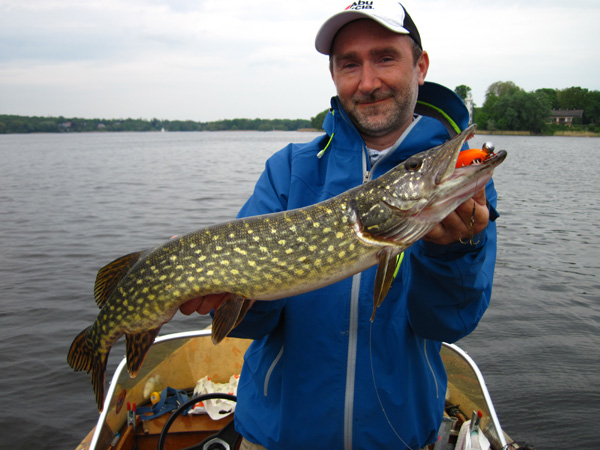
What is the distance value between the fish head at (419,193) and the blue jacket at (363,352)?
12 centimetres

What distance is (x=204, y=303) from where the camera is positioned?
2264mm

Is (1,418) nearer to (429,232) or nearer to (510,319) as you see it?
(429,232)

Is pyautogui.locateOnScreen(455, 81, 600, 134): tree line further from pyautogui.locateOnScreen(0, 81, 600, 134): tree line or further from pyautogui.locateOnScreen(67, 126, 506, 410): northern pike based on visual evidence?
pyautogui.locateOnScreen(67, 126, 506, 410): northern pike

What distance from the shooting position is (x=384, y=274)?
6.08 feet

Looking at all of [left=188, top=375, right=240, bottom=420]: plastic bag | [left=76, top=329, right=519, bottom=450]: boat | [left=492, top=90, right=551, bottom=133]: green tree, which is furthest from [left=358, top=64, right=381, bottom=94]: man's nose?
[left=492, top=90, right=551, bottom=133]: green tree

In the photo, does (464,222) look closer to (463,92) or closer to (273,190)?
(273,190)

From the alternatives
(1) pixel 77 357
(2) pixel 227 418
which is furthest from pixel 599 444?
(1) pixel 77 357

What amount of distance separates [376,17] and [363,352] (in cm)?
157

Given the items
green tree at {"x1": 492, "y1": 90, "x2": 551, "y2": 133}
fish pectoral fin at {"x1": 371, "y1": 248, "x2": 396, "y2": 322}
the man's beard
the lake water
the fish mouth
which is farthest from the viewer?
green tree at {"x1": 492, "y1": 90, "x2": 551, "y2": 133}

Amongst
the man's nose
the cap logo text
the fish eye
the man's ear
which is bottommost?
the fish eye

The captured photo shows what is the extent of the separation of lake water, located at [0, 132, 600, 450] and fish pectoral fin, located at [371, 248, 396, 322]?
14.4 ft

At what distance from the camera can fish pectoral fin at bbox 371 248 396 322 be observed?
1829 mm

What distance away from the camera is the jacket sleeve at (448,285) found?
185cm

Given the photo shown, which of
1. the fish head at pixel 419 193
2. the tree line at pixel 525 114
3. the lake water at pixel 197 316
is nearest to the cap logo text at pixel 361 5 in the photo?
the fish head at pixel 419 193
